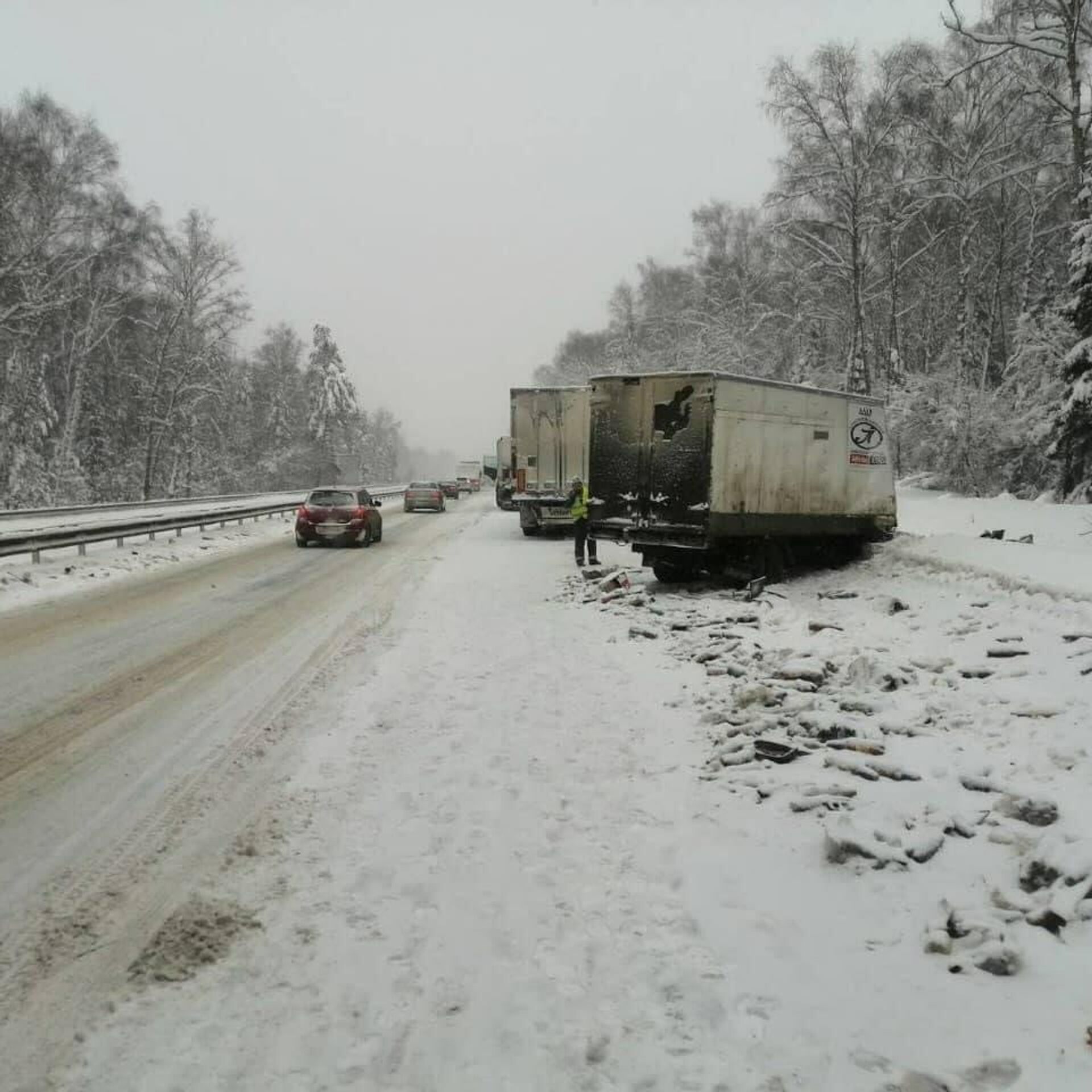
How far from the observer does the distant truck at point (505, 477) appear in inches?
877

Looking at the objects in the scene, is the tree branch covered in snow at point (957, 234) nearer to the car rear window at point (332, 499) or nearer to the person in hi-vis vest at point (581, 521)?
the person in hi-vis vest at point (581, 521)

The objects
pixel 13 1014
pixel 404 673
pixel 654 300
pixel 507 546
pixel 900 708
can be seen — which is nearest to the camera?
pixel 13 1014

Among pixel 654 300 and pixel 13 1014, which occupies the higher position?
pixel 654 300

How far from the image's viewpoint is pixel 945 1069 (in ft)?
7.83

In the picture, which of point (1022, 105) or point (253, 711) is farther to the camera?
point (1022, 105)

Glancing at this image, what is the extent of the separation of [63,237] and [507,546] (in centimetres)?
2235

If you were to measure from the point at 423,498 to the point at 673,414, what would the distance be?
26.4 meters

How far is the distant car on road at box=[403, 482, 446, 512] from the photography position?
119ft

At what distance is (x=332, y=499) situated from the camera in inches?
763

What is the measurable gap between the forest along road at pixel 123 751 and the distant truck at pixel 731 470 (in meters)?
4.21

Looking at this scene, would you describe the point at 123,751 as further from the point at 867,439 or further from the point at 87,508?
the point at 87,508

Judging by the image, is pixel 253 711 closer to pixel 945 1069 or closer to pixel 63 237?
pixel 945 1069

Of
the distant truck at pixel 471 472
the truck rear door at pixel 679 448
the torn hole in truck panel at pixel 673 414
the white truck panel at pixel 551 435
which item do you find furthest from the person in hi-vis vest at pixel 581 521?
the distant truck at pixel 471 472

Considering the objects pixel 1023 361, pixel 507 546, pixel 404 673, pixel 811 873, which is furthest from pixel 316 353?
pixel 811 873
